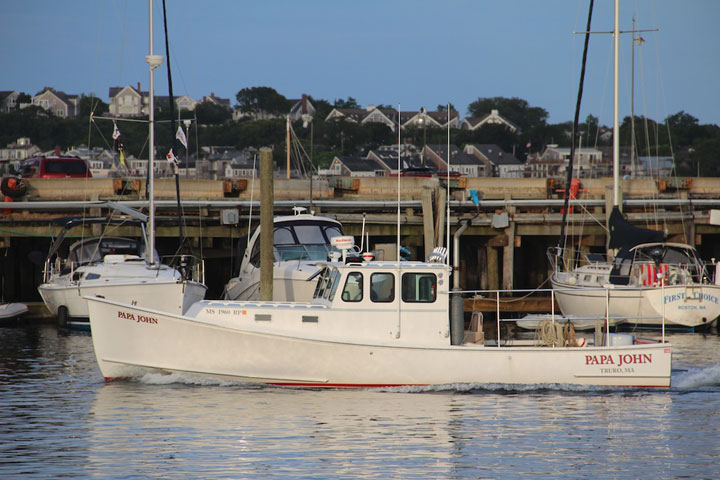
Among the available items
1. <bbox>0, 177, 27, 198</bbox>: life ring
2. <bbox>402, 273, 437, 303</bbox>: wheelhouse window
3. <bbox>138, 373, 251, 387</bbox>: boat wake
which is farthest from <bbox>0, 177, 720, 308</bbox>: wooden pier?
<bbox>138, 373, 251, 387</bbox>: boat wake

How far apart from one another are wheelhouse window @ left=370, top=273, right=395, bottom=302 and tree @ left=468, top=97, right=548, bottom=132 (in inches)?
5061

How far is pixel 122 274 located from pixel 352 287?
978 centimetres

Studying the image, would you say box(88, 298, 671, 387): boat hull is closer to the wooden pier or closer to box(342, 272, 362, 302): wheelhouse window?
box(342, 272, 362, 302): wheelhouse window

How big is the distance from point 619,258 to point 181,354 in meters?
14.2

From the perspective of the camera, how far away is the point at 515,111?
152 metres

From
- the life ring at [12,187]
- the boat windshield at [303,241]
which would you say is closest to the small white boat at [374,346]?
the boat windshield at [303,241]

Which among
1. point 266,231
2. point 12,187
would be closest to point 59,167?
point 12,187

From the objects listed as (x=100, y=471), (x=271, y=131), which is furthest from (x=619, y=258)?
(x=271, y=131)

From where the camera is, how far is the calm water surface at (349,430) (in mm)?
12828

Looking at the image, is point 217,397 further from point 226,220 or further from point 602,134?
point 602,134

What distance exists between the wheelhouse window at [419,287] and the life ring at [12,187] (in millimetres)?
17288

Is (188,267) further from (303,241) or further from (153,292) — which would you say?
(303,241)

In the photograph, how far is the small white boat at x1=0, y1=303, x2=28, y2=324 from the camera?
27.8m

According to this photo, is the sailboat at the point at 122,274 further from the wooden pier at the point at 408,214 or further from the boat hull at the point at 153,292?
the wooden pier at the point at 408,214
